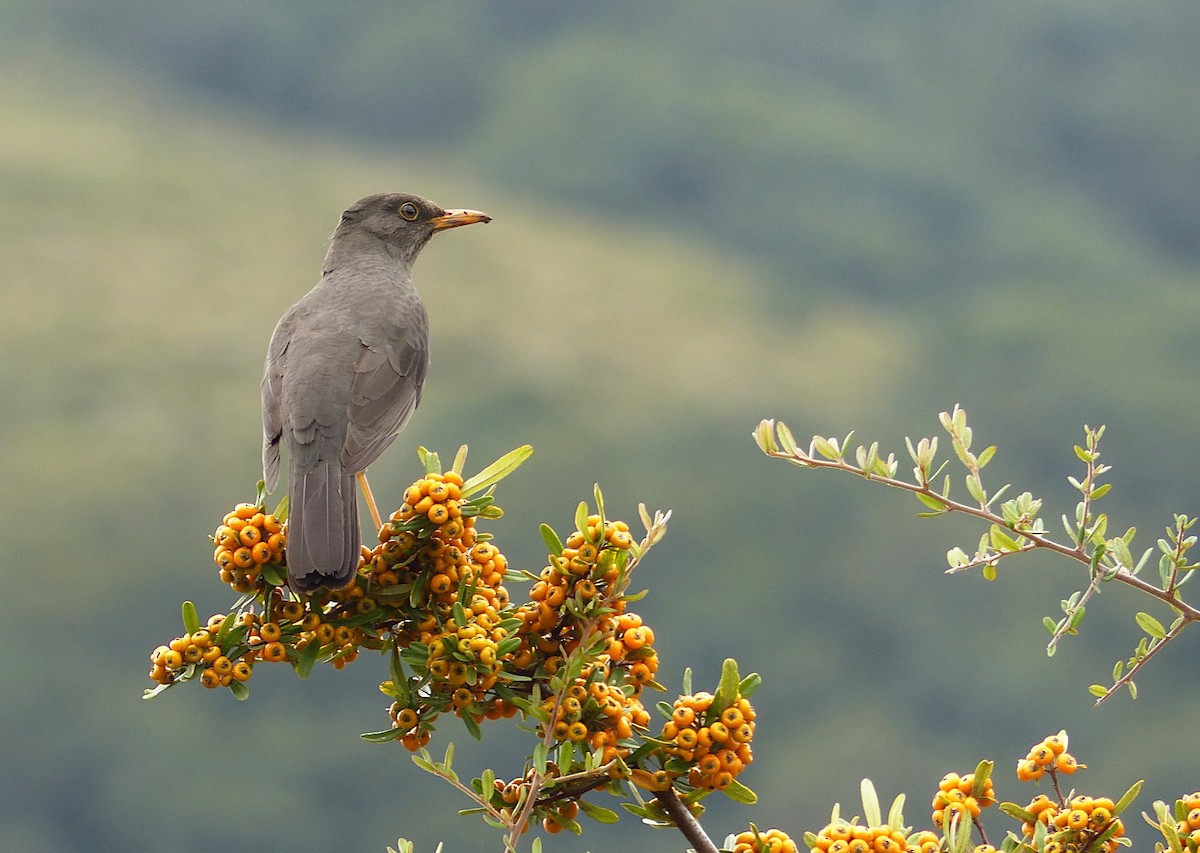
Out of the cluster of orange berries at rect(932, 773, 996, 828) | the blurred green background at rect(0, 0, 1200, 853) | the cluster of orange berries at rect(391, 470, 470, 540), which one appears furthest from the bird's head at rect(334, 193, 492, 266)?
the blurred green background at rect(0, 0, 1200, 853)

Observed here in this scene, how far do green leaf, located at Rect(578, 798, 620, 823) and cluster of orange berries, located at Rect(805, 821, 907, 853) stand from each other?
50 centimetres

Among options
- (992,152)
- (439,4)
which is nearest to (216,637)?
(992,152)

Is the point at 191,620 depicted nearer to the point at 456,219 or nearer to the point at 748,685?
the point at 748,685

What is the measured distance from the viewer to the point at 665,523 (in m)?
3.33

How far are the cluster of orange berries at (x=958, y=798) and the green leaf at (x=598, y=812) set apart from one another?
0.72m

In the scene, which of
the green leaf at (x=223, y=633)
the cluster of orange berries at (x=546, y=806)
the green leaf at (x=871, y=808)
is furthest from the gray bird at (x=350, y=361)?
the green leaf at (x=871, y=808)

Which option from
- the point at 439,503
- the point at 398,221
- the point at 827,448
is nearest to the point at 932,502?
the point at 827,448

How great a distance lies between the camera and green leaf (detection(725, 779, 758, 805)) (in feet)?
11.1

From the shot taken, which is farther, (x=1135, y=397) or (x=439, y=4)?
(x=439, y=4)

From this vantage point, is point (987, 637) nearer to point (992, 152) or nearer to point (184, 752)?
point (184, 752)

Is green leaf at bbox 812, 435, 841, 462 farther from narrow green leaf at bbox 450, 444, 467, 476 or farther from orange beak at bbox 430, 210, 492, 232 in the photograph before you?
orange beak at bbox 430, 210, 492, 232

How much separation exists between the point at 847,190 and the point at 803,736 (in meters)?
60.6

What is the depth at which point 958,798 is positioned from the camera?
11.0 feet

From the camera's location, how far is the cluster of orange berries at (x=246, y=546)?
388 centimetres
